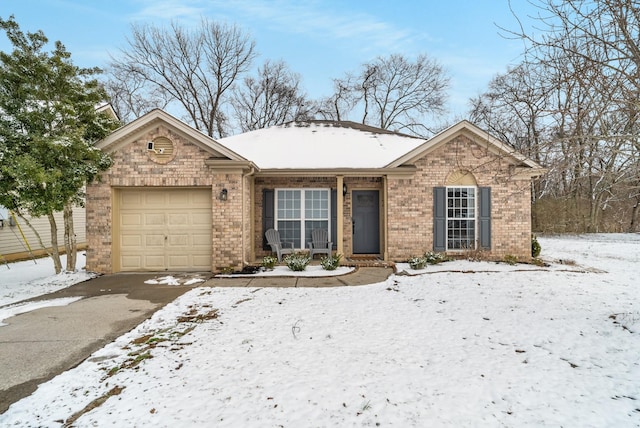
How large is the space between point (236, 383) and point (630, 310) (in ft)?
20.0

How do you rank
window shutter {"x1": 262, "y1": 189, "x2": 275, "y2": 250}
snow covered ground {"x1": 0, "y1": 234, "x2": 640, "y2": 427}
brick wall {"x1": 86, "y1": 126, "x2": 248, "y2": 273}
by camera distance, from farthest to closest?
1. window shutter {"x1": 262, "y1": 189, "x2": 275, "y2": 250}
2. brick wall {"x1": 86, "y1": 126, "x2": 248, "y2": 273}
3. snow covered ground {"x1": 0, "y1": 234, "x2": 640, "y2": 427}

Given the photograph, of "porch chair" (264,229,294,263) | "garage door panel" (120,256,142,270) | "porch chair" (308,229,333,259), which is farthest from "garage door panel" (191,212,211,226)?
"porch chair" (308,229,333,259)

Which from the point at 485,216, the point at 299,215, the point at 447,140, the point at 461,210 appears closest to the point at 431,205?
the point at 461,210

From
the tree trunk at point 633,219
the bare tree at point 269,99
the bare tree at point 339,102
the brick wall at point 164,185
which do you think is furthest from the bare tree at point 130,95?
the tree trunk at point 633,219

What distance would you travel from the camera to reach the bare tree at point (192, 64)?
21297 millimetres

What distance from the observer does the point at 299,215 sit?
404 inches

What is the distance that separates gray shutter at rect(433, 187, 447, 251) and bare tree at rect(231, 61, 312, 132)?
18129 mm

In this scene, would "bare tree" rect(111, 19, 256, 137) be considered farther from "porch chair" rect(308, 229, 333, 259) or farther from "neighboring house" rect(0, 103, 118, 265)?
"porch chair" rect(308, 229, 333, 259)

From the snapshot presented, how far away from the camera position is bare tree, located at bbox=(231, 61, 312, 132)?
82.7ft

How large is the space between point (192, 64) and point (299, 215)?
721 inches

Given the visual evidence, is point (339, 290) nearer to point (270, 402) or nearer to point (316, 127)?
point (270, 402)

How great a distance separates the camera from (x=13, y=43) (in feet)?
23.9

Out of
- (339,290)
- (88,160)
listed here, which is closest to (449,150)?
(339,290)

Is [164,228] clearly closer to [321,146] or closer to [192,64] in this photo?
[321,146]
